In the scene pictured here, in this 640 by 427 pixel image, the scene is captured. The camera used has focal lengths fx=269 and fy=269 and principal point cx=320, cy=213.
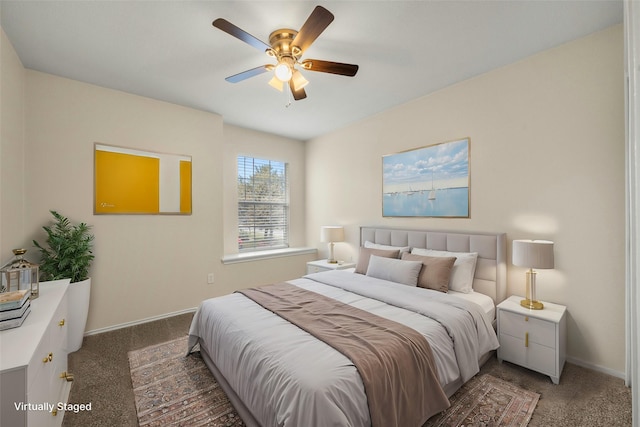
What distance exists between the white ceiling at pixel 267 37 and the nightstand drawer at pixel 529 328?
2.27 metres

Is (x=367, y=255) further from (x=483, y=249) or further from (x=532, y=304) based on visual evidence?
(x=532, y=304)

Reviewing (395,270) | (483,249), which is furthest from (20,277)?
(483,249)

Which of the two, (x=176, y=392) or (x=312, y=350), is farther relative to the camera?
(x=176, y=392)

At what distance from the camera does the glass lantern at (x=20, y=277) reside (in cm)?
176

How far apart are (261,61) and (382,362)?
2.61m

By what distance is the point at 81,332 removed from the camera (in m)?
2.63

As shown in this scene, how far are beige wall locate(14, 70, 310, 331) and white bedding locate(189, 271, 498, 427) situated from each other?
4.32 ft

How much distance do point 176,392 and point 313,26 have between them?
2.69m

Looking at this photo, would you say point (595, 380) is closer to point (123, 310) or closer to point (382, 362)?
point (382, 362)

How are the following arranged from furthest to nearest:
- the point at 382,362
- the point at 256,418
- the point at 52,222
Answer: the point at 52,222 < the point at 256,418 < the point at 382,362

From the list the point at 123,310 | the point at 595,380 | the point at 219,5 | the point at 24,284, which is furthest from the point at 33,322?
the point at 595,380

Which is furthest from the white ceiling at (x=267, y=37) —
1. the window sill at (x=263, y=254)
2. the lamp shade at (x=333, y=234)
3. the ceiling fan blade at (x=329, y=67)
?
the window sill at (x=263, y=254)

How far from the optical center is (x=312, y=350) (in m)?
1.50

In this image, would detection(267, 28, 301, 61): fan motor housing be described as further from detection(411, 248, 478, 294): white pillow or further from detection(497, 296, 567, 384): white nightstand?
detection(497, 296, 567, 384): white nightstand
